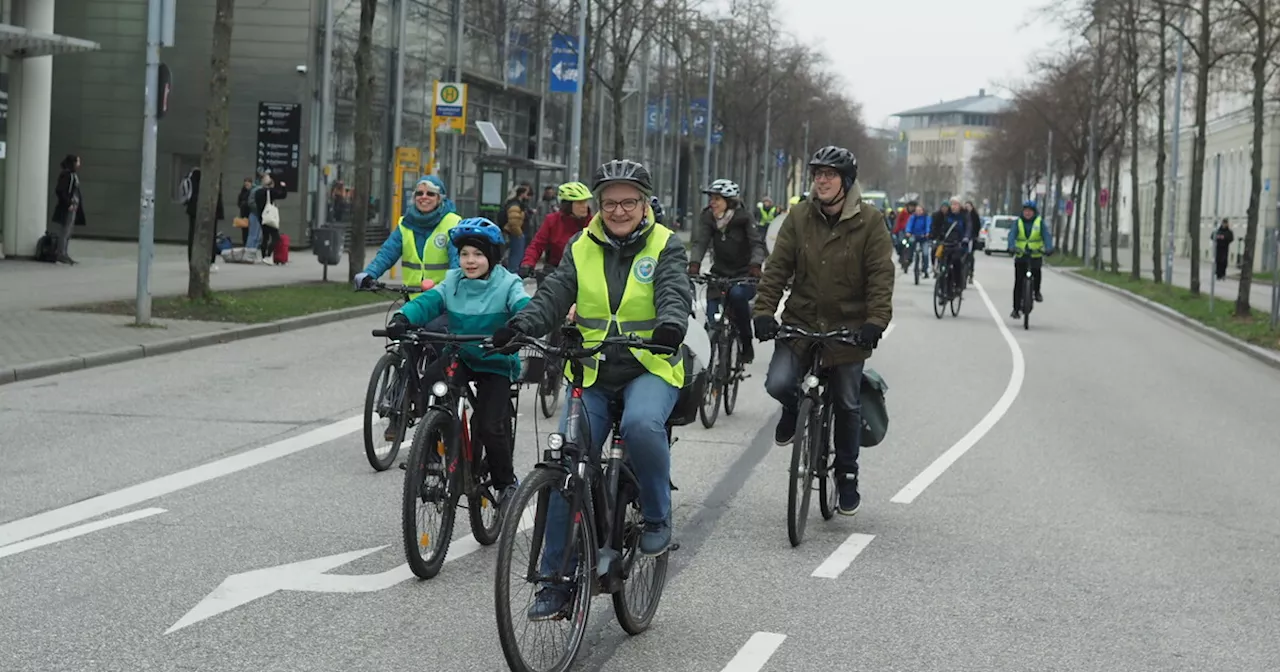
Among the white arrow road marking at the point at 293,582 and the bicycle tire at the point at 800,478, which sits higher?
the bicycle tire at the point at 800,478

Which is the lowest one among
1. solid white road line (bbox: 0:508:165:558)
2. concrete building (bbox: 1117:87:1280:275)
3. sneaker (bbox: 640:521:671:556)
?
solid white road line (bbox: 0:508:165:558)

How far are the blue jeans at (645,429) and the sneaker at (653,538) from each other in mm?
27

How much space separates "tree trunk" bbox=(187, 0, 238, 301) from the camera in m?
20.1

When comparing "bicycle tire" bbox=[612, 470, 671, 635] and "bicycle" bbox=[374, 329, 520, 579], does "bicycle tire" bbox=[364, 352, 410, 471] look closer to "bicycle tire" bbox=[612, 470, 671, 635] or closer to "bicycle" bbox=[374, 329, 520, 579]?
"bicycle" bbox=[374, 329, 520, 579]

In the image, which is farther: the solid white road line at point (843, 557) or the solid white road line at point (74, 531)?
the solid white road line at point (843, 557)

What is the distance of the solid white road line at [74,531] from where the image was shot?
7.37 meters

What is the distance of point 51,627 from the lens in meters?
6.00

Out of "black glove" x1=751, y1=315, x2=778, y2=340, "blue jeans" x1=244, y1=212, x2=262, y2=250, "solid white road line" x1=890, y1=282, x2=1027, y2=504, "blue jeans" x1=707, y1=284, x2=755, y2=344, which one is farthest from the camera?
"blue jeans" x1=244, y1=212, x2=262, y2=250

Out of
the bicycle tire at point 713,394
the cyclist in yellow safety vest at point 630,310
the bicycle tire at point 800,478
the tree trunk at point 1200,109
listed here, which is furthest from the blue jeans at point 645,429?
the tree trunk at point 1200,109

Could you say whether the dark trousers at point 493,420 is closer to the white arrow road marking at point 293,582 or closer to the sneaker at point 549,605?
the white arrow road marking at point 293,582

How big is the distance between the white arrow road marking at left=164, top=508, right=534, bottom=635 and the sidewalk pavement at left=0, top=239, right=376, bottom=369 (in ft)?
26.0

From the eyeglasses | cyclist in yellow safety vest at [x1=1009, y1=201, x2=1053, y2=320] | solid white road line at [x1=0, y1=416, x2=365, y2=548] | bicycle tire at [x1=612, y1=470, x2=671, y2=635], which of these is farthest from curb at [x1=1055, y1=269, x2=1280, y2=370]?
the eyeglasses

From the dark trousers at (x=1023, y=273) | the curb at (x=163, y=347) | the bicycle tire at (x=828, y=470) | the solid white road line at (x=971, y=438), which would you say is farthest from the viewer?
the dark trousers at (x=1023, y=273)

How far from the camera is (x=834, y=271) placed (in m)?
8.32
